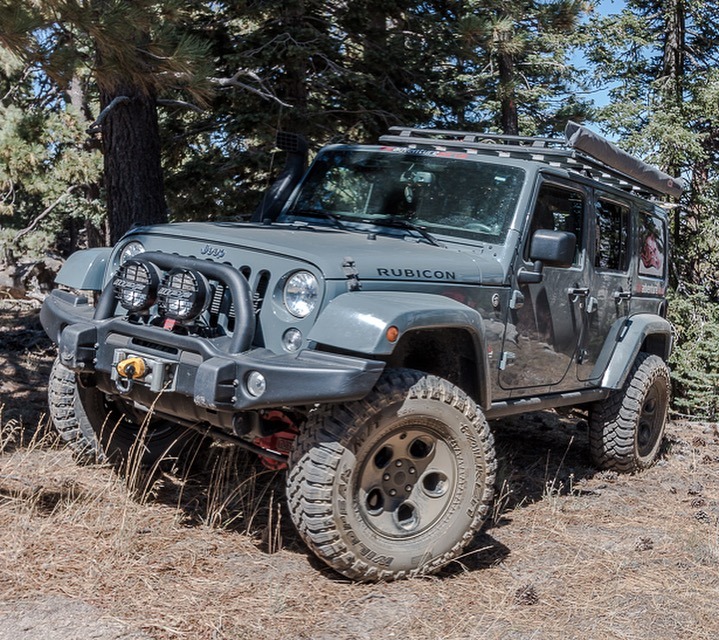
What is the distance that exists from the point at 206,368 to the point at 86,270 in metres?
1.63

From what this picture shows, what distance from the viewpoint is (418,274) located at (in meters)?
4.31

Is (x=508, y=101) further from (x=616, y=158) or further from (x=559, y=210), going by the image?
(x=559, y=210)

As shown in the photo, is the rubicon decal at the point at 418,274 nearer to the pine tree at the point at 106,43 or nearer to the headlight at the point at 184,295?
the headlight at the point at 184,295

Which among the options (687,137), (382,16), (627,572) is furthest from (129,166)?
(687,137)

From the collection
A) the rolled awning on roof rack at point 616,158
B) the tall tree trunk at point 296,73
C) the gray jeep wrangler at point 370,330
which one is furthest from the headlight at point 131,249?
the tall tree trunk at point 296,73

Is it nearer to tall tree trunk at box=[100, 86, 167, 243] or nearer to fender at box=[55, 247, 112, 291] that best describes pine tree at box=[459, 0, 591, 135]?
tall tree trunk at box=[100, 86, 167, 243]

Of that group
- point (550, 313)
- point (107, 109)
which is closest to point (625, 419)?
point (550, 313)

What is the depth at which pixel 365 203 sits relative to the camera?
→ 18.0ft

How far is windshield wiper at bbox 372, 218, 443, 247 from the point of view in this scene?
5.05 meters

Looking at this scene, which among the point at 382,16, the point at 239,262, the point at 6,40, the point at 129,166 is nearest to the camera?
the point at 239,262

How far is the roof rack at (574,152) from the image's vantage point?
17.2 feet

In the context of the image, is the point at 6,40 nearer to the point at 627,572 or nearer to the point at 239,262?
the point at 239,262

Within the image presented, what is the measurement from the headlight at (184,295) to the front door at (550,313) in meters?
1.84

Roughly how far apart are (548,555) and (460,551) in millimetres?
638
